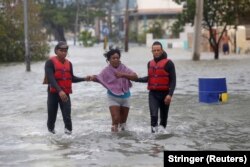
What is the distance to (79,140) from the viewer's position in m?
10.2

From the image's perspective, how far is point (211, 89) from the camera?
1493cm

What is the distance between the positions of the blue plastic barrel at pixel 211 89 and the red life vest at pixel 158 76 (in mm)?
5011

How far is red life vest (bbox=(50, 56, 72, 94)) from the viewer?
32.0 feet

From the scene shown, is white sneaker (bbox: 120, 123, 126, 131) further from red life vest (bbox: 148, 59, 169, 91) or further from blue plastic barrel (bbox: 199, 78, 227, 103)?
blue plastic barrel (bbox: 199, 78, 227, 103)

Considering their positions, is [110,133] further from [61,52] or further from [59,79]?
[61,52]

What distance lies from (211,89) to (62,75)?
6054 millimetres

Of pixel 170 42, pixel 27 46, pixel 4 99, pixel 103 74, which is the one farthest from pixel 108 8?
pixel 103 74

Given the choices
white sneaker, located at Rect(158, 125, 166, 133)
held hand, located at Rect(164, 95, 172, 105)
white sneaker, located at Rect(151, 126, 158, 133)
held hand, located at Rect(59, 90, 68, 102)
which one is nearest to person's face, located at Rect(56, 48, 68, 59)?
held hand, located at Rect(59, 90, 68, 102)

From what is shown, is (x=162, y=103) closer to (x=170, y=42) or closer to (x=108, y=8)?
(x=170, y=42)

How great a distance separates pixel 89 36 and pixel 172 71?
75.5m

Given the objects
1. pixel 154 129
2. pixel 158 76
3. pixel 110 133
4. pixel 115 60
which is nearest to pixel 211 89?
pixel 154 129

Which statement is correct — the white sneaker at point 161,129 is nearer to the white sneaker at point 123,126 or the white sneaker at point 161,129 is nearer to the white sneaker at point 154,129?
the white sneaker at point 154,129

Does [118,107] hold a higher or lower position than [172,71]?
lower

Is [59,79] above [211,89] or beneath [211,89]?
above
